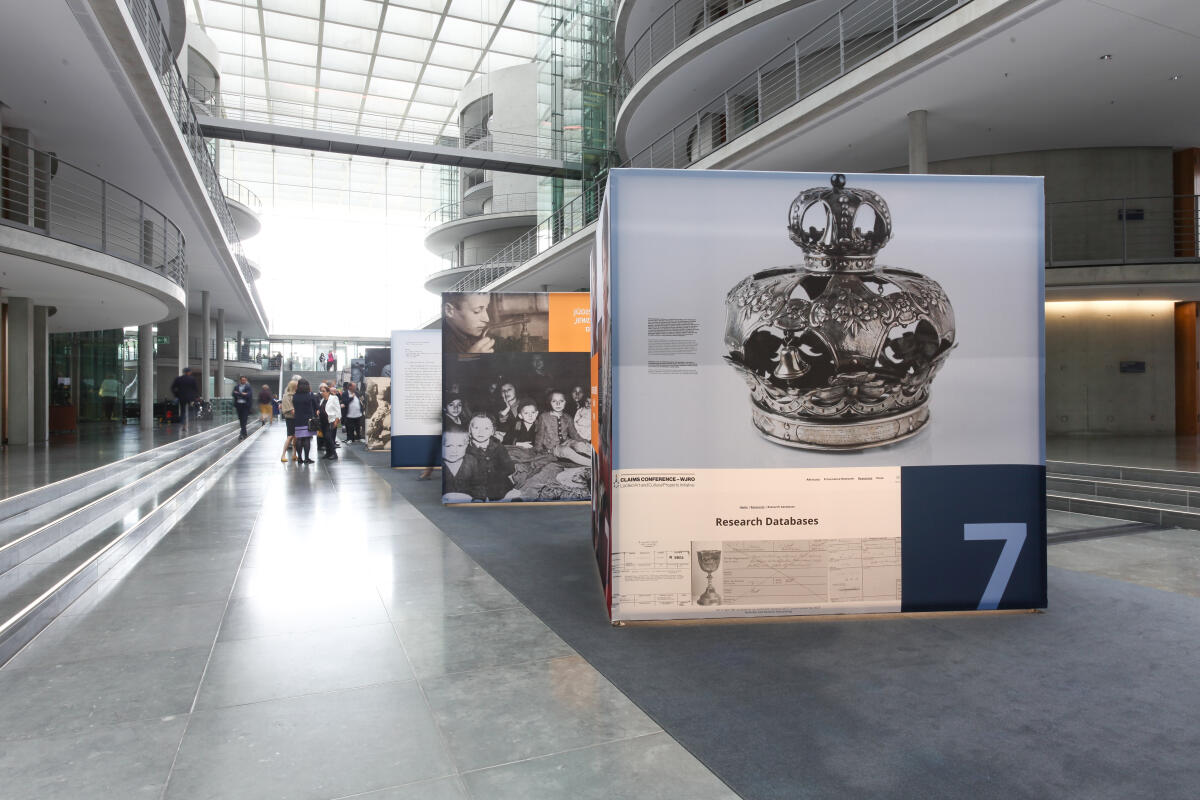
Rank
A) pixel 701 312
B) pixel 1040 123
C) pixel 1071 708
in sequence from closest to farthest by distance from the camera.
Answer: pixel 1071 708, pixel 701 312, pixel 1040 123

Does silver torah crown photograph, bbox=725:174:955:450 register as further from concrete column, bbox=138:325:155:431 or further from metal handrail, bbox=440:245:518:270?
metal handrail, bbox=440:245:518:270

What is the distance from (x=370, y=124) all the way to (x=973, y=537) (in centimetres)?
5157

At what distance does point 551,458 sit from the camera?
9.09 meters

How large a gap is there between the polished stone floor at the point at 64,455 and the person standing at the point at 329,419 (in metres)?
3.00

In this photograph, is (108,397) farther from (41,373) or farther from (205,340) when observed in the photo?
(41,373)

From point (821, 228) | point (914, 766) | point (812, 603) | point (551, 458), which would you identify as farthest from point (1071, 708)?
point (551, 458)

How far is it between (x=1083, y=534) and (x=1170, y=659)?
378cm

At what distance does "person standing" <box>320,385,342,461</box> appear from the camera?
15852 millimetres

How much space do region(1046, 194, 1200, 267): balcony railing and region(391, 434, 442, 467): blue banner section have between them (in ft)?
41.2

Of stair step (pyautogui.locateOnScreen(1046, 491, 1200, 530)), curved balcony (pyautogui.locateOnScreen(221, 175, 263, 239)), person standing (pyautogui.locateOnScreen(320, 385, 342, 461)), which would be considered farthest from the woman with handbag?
curved balcony (pyautogui.locateOnScreen(221, 175, 263, 239))

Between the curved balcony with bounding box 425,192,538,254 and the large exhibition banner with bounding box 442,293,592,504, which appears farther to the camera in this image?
the curved balcony with bounding box 425,192,538,254

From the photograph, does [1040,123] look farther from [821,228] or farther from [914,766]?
[914,766]

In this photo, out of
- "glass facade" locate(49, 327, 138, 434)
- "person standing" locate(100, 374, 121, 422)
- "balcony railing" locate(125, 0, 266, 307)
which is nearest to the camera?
"balcony railing" locate(125, 0, 266, 307)

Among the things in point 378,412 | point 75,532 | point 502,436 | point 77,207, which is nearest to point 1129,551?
point 502,436
